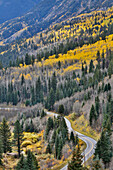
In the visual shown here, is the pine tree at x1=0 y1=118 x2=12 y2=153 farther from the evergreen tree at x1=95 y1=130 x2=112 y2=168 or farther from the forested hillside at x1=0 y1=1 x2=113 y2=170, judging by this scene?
the evergreen tree at x1=95 y1=130 x2=112 y2=168

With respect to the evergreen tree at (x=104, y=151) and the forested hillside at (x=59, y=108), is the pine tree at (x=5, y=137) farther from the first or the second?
the evergreen tree at (x=104, y=151)

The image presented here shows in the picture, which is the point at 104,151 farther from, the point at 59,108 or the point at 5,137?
the point at 59,108

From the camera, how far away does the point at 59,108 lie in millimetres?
81375

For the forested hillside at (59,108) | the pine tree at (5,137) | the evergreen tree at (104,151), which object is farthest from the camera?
the pine tree at (5,137)

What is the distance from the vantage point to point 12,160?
44.1m

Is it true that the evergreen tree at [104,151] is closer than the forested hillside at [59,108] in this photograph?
Yes

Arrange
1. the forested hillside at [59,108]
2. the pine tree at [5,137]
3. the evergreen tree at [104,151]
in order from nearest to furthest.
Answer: the evergreen tree at [104,151] < the forested hillside at [59,108] < the pine tree at [5,137]

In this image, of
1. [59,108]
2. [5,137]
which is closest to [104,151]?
[5,137]

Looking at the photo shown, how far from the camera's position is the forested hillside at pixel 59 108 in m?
38.6

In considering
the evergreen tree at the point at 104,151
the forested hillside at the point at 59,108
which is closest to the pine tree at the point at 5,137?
the forested hillside at the point at 59,108

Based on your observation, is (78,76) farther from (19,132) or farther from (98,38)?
(19,132)

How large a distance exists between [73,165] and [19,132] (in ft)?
88.1

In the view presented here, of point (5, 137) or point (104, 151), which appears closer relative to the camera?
point (104, 151)

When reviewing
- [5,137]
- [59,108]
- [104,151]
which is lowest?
[59,108]
